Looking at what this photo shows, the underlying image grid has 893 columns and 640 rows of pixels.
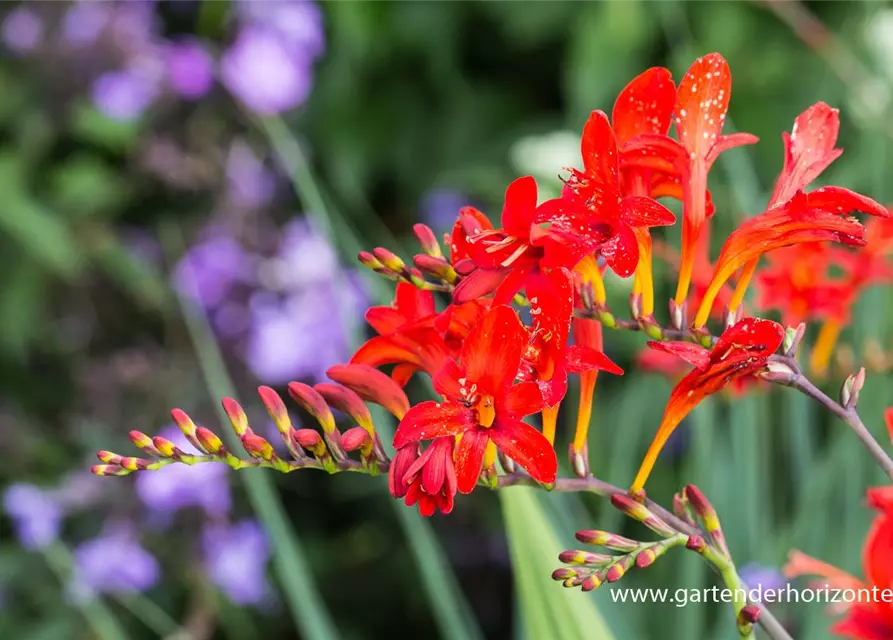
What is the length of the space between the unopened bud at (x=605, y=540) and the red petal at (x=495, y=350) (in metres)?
0.06

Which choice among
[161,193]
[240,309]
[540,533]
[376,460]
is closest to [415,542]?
[540,533]

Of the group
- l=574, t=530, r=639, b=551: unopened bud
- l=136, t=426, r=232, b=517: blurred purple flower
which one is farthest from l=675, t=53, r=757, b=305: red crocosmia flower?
l=136, t=426, r=232, b=517: blurred purple flower

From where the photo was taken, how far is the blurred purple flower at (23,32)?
4.45 feet

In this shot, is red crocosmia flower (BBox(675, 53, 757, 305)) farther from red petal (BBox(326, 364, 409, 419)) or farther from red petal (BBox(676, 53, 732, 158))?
red petal (BBox(326, 364, 409, 419))

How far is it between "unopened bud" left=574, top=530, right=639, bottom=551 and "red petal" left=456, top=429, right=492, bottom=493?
1.7 inches

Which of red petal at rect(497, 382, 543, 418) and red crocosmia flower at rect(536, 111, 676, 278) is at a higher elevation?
red crocosmia flower at rect(536, 111, 676, 278)

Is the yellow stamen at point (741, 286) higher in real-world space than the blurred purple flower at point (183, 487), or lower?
higher

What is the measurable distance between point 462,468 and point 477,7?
1.23m

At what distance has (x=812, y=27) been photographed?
3.86 ft

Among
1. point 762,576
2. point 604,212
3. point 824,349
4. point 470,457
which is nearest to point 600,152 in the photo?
point 604,212

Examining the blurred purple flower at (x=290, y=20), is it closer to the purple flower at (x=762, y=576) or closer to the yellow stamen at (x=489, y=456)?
the purple flower at (x=762, y=576)

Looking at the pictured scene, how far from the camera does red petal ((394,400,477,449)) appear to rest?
359 millimetres

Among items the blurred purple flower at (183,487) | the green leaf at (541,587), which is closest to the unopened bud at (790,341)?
the green leaf at (541,587)

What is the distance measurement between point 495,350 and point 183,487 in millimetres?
915
